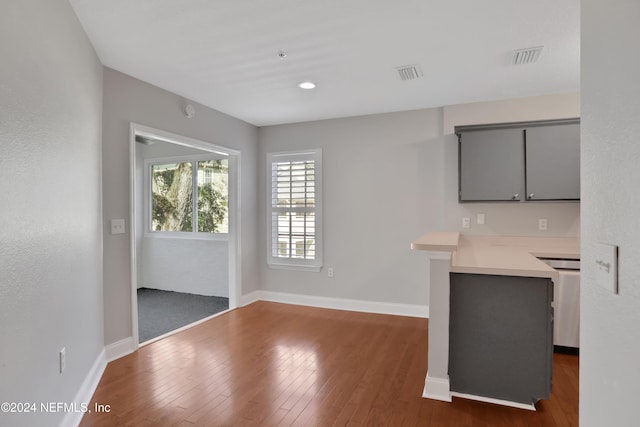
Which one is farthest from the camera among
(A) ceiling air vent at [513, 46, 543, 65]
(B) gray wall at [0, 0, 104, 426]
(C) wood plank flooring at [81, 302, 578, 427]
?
(A) ceiling air vent at [513, 46, 543, 65]

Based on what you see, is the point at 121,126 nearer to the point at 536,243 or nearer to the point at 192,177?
the point at 192,177

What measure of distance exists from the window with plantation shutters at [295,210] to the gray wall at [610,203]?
3.82 metres

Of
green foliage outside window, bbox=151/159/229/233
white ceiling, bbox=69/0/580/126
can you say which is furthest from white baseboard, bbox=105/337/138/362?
green foliage outside window, bbox=151/159/229/233

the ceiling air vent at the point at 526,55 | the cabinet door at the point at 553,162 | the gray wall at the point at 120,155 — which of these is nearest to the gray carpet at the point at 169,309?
the gray wall at the point at 120,155

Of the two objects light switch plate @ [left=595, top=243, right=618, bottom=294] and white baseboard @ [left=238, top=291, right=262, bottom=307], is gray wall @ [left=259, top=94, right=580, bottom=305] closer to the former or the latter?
white baseboard @ [left=238, top=291, right=262, bottom=307]

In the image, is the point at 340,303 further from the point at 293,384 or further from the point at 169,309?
the point at 169,309

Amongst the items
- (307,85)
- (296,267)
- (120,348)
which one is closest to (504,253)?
(307,85)

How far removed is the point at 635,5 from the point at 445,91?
3036mm

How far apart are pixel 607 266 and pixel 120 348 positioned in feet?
11.3

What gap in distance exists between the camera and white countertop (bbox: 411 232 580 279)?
223cm

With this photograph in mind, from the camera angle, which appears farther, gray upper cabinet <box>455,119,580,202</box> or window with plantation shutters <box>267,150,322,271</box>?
window with plantation shutters <box>267,150,322,271</box>

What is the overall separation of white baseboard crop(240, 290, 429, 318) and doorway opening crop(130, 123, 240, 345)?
0.47m

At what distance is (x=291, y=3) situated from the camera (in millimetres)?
2062

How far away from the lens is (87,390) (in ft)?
7.77
